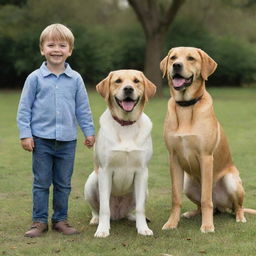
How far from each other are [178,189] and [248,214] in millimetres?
919

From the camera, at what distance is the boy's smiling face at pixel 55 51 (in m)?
5.25

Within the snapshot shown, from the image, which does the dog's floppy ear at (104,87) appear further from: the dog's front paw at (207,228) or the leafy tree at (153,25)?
the leafy tree at (153,25)

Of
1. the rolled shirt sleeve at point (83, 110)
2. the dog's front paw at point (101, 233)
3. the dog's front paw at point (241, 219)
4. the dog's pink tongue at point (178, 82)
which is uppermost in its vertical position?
the dog's pink tongue at point (178, 82)

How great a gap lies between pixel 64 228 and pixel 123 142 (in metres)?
1.03

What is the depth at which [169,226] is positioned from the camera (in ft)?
18.0

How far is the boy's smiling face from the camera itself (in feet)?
17.2

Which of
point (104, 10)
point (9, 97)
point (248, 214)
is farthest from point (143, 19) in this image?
point (248, 214)

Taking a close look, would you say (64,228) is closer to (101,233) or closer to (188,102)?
(101,233)

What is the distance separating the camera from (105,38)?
3322cm

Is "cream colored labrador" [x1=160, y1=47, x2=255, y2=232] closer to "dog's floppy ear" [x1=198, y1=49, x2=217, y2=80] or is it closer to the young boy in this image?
"dog's floppy ear" [x1=198, y1=49, x2=217, y2=80]

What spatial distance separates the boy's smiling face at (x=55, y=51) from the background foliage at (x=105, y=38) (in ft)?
80.7

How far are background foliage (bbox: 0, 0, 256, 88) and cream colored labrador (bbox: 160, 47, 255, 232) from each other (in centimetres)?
2412

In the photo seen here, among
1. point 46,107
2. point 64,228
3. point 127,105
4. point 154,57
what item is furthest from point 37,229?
point 154,57

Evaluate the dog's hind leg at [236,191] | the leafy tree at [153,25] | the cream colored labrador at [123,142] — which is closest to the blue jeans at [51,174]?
the cream colored labrador at [123,142]
